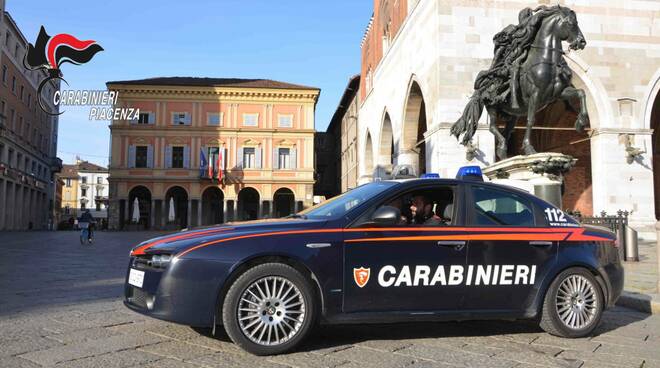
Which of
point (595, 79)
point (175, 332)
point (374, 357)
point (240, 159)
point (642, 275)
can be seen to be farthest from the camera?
point (240, 159)

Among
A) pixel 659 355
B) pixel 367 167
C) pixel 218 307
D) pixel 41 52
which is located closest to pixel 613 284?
pixel 659 355

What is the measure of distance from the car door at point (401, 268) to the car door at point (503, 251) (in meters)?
0.19

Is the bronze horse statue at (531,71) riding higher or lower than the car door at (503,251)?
higher

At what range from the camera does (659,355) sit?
4062 mm

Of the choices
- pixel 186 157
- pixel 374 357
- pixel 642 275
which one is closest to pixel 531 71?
pixel 642 275

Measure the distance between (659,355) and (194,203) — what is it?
48.4m

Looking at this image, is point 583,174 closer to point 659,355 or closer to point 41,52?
point 659,355

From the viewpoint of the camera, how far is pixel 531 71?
10.4 metres

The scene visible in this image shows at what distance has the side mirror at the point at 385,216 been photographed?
400cm

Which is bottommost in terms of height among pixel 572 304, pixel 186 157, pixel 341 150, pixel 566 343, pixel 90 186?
pixel 566 343

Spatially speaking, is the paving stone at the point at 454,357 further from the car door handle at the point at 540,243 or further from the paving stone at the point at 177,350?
the paving stone at the point at 177,350

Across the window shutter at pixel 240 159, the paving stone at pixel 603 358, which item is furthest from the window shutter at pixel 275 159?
the paving stone at pixel 603 358

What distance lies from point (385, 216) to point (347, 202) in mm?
679

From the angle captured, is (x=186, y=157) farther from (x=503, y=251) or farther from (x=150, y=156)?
(x=503, y=251)
